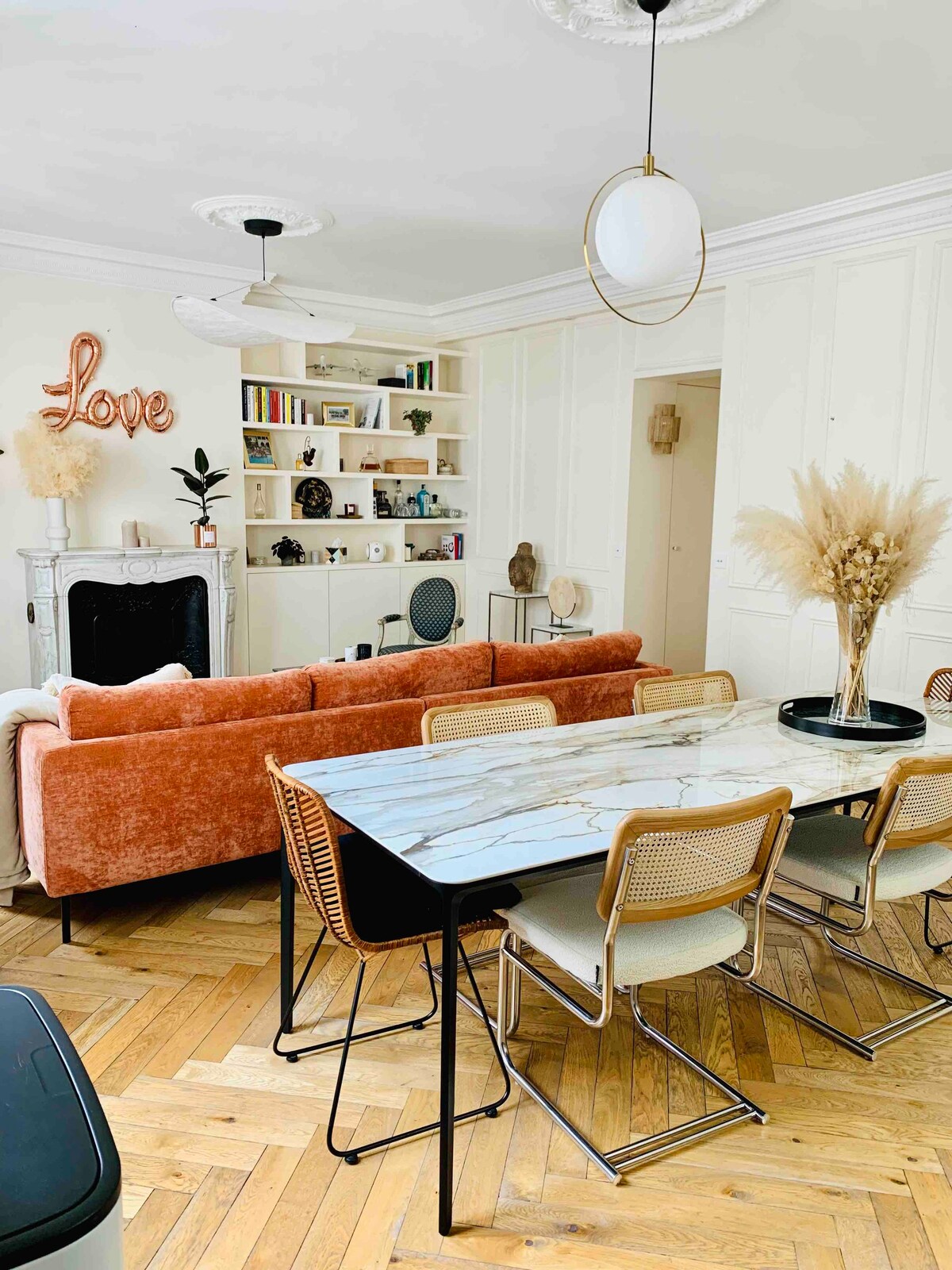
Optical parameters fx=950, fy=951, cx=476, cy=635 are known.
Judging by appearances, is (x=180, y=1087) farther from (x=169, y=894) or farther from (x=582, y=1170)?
(x=169, y=894)

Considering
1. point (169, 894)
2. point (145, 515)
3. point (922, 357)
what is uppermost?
point (922, 357)

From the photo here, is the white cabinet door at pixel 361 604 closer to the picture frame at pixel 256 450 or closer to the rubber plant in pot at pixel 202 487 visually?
the picture frame at pixel 256 450

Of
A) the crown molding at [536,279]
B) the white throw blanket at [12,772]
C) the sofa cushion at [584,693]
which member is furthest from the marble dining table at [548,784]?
the crown molding at [536,279]

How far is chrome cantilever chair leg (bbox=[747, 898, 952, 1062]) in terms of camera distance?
8.23ft

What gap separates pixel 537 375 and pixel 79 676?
12.2ft

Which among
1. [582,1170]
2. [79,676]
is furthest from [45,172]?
[582,1170]

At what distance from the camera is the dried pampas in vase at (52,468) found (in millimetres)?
5512

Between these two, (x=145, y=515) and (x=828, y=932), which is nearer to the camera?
(x=828, y=932)

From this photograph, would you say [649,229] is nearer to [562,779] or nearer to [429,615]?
[562,779]

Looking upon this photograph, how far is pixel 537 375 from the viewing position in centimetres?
686

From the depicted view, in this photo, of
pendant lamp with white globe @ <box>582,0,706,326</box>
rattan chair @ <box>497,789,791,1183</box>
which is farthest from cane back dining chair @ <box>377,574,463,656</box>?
rattan chair @ <box>497,789,791,1183</box>

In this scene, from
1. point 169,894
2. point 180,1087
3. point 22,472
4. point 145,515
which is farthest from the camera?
point 145,515

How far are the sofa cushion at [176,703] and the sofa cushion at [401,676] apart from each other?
75mm

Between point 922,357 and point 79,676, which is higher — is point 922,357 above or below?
above
